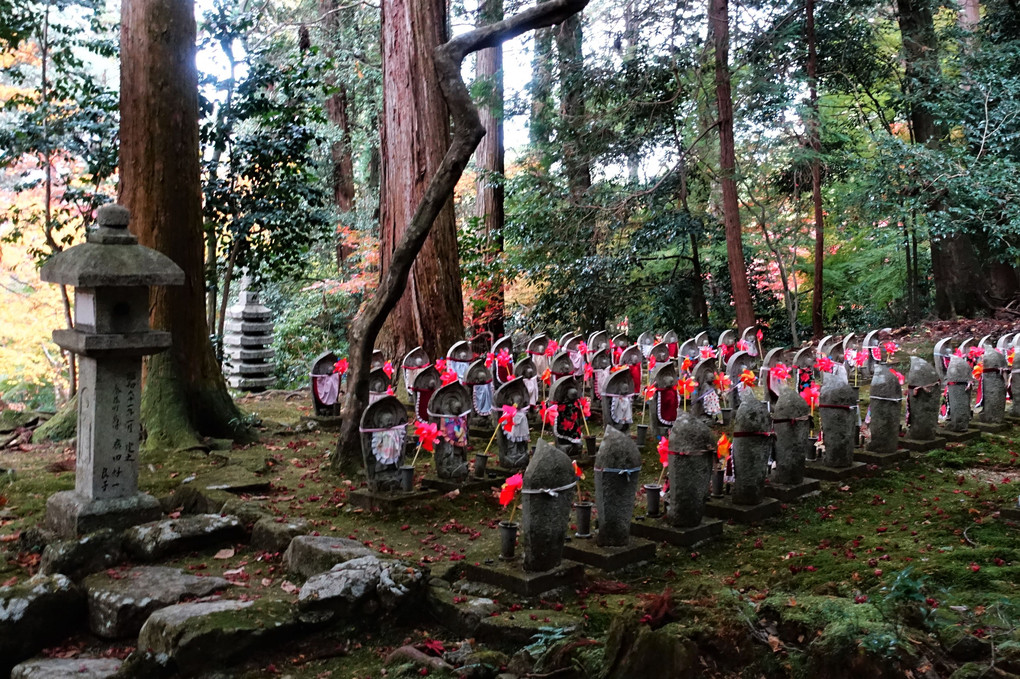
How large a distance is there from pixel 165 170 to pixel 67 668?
5.54 meters

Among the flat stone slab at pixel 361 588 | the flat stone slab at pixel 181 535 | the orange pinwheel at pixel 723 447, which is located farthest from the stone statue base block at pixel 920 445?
the flat stone slab at pixel 181 535

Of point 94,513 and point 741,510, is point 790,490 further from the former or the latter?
point 94,513

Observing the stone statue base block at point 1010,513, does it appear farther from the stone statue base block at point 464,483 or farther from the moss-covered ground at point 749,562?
the stone statue base block at point 464,483

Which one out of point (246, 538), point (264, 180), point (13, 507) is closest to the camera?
point (246, 538)

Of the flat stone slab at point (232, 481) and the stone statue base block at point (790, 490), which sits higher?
the flat stone slab at point (232, 481)

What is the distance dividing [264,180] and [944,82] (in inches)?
438

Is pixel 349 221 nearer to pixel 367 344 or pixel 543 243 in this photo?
pixel 543 243

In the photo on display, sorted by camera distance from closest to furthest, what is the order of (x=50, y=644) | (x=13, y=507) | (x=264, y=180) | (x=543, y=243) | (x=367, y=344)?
1. (x=50, y=644)
2. (x=13, y=507)
3. (x=367, y=344)
4. (x=264, y=180)
5. (x=543, y=243)

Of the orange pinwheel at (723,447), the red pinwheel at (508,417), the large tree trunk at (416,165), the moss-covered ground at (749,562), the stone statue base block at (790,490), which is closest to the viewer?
the moss-covered ground at (749,562)

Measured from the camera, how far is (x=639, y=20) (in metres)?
13.6

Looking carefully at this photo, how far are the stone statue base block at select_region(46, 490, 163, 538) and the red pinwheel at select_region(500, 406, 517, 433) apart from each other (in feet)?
9.85

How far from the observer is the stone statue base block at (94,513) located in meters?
5.39

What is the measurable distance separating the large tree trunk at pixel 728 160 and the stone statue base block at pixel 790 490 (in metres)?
6.17

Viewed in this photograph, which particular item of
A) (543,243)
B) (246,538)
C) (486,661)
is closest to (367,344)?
(246,538)
